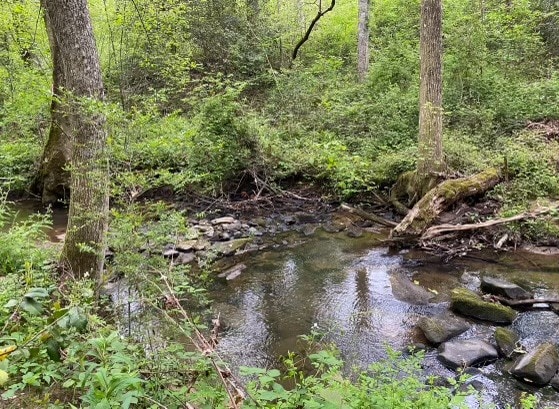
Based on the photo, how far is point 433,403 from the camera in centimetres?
288

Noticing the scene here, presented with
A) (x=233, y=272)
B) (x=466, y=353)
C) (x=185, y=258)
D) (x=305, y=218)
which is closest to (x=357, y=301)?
(x=466, y=353)

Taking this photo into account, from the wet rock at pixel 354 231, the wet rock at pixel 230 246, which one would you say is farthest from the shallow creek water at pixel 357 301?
the wet rock at pixel 230 246

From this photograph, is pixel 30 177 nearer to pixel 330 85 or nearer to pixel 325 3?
pixel 330 85

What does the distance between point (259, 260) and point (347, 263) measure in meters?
1.65

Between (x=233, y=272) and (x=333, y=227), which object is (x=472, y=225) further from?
(x=233, y=272)

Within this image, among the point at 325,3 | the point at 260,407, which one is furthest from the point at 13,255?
the point at 325,3

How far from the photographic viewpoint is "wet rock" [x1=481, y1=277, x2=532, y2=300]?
247 inches

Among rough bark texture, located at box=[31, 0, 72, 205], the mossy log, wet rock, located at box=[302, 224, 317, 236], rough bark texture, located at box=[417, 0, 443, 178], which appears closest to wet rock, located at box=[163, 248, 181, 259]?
wet rock, located at box=[302, 224, 317, 236]

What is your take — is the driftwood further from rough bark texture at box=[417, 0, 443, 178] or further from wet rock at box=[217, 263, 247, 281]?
wet rock at box=[217, 263, 247, 281]

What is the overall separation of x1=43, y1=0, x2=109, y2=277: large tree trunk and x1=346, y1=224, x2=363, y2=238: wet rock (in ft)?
18.0

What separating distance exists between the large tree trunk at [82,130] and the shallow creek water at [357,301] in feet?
6.85

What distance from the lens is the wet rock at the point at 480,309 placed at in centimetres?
580

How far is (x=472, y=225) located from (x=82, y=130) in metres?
6.61

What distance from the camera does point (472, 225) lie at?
8016mm
